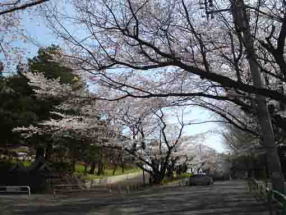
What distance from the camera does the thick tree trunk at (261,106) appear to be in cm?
1051

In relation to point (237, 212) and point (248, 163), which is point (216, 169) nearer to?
point (248, 163)

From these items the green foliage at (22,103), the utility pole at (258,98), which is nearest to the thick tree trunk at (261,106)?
the utility pole at (258,98)

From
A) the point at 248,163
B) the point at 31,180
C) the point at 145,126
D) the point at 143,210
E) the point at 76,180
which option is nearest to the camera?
the point at 143,210

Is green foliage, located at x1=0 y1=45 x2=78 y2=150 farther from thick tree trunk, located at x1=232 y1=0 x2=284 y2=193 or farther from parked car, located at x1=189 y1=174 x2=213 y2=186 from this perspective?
thick tree trunk, located at x1=232 y1=0 x2=284 y2=193

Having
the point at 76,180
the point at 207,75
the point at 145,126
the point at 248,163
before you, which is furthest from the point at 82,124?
the point at 248,163

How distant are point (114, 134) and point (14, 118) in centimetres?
761

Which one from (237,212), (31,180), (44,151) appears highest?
(44,151)

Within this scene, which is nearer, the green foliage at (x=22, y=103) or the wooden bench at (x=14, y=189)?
the wooden bench at (x=14, y=189)

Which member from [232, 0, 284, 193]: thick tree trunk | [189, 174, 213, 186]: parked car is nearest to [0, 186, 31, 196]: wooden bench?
[189, 174, 213, 186]: parked car

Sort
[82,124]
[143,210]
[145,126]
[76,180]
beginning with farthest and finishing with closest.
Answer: [145,126] → [76,180] → [82,124] → [143,210]

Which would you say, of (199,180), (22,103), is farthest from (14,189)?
(199,180)

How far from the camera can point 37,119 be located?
32.8 meters

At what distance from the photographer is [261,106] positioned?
13.0 metres

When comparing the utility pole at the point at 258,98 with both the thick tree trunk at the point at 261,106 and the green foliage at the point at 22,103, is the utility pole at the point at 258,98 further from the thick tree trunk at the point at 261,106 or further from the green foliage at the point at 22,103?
the green foliage at the point at 22,103
